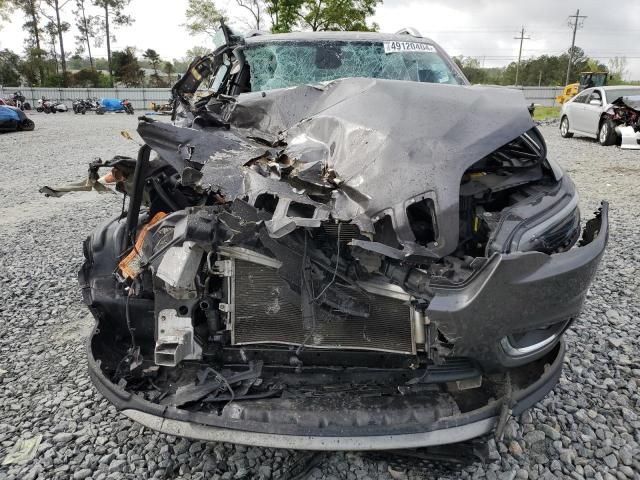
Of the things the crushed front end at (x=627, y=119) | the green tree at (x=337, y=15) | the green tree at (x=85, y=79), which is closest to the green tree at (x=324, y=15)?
the green tree at (x=337, y=15)

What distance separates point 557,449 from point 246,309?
1.60m

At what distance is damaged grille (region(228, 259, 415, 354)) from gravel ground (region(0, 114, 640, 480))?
0.53 m

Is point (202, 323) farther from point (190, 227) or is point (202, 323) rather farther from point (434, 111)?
point (434, 111)

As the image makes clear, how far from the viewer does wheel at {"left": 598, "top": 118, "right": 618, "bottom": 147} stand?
12297 mm

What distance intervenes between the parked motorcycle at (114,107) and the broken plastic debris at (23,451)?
30.8 meters

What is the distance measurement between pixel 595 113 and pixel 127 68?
44.2m

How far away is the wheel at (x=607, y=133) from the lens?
12297 millimetres

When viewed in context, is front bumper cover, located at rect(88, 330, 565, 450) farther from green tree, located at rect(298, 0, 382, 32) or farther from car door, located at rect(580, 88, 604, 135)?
green tree, located at rect(298, 0, 382, 32)

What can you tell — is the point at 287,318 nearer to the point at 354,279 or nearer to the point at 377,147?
the point at 354,279

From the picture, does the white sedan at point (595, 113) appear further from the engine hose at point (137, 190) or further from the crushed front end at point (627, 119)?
the engine hose at point (137, 190)

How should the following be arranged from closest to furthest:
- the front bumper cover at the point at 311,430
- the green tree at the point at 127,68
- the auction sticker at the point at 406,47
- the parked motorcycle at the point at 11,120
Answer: the front bumper cover at the point at 311,430 < the auction sticker at the point at 406,47 < the parked motorcycle at the point at 11,120 < the green tree at the point at 127,68

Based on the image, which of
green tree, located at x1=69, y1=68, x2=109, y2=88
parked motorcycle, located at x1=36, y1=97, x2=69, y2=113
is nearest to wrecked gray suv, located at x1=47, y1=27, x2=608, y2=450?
parked motorcycle, located at x1=36, y1=97, x2=69, y2=113

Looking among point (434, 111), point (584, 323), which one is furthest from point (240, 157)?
point (584, 323)

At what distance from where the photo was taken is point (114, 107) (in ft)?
102
